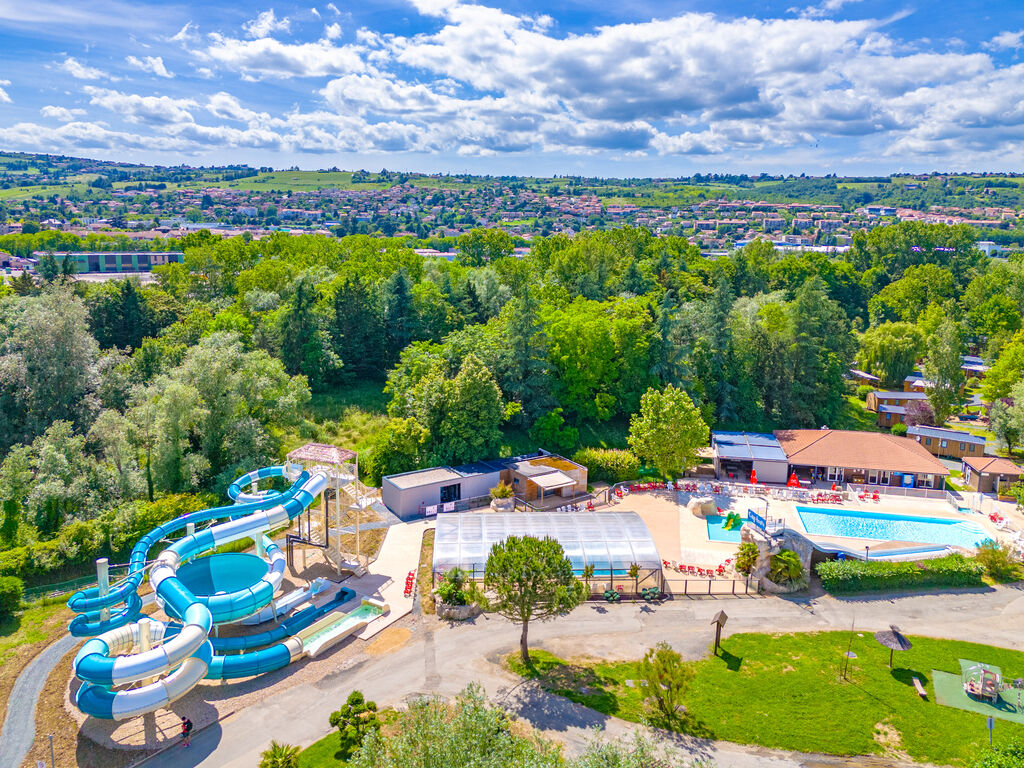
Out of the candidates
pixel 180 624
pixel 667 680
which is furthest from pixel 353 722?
pixel 667 680

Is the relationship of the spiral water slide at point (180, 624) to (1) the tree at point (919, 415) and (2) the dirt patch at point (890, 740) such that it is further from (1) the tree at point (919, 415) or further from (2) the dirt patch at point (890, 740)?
(1) the tree at point (919, 415)

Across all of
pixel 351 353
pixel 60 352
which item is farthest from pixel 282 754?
pixel 351 353

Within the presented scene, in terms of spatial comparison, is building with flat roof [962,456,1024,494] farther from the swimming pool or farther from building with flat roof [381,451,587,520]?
building with flat roof [381,451,587,520]

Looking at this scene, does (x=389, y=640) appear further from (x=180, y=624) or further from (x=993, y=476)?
(x=993, y=476)

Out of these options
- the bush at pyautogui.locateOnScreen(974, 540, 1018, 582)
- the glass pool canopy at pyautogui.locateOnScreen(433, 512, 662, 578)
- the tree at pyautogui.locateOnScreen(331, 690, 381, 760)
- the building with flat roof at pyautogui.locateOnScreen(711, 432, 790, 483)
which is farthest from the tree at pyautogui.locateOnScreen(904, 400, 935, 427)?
the tree at pyautogui.locateOnScreen(331, 690, 381, 760)

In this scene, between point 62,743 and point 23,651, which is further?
point 23,651

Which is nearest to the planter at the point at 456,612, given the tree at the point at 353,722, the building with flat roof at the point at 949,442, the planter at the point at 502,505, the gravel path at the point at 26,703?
the tree at the point at 353,722

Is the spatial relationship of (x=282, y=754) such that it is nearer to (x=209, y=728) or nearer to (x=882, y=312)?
(x=209, y=728)
